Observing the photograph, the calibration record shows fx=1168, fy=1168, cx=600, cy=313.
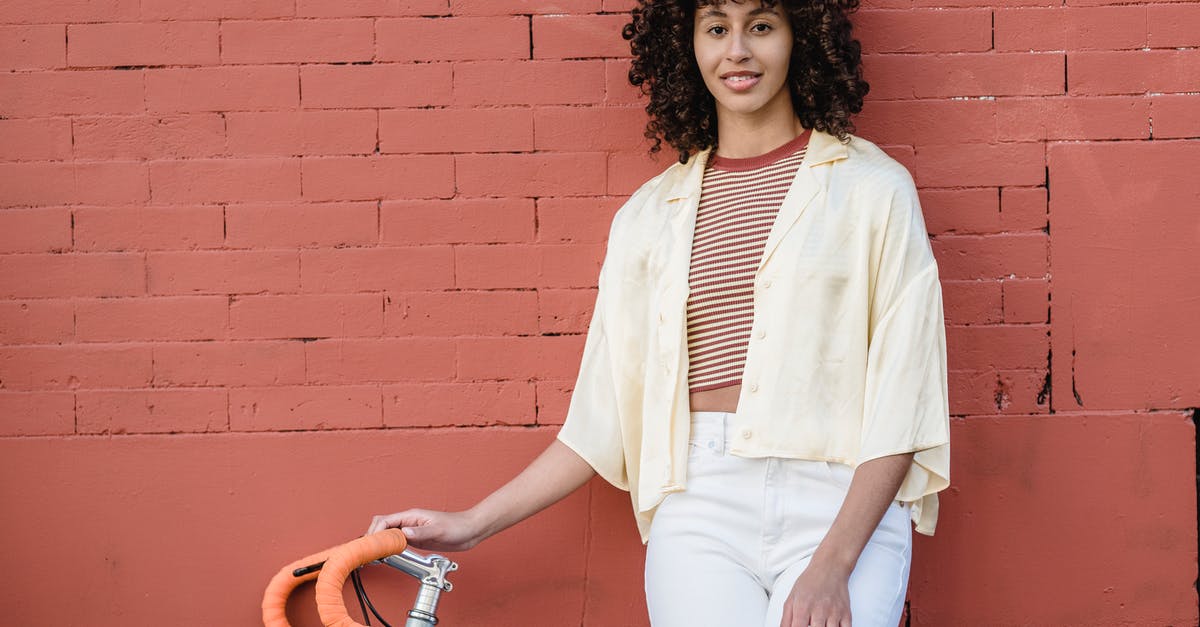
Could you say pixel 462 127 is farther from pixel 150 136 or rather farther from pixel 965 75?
pixel 965 75

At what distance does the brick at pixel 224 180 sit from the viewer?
342 centimetres

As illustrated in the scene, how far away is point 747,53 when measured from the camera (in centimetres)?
294

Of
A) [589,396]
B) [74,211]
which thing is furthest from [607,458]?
[74,211]

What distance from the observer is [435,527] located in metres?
2.93

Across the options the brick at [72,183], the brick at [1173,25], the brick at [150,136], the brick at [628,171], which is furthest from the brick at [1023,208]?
the brick at [72,183]

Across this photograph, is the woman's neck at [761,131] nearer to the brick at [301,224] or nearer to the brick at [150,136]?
the brick at [301,224]

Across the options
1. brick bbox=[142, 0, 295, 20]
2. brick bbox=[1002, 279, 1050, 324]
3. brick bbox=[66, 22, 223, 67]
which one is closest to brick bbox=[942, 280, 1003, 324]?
brick bbox=[1002, 279, 1050, 324]

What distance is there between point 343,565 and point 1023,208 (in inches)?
85.2

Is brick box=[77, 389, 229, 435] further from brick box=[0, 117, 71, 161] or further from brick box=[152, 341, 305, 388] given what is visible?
brick box=[0, 117, 71, 161]

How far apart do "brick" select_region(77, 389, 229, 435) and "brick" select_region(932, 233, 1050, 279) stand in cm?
214

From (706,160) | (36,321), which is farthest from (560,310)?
(36,321)

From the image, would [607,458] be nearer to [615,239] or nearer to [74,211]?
[615,239]

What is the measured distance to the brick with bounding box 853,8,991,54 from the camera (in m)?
3.39

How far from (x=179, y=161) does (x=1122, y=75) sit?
9.05 feet
